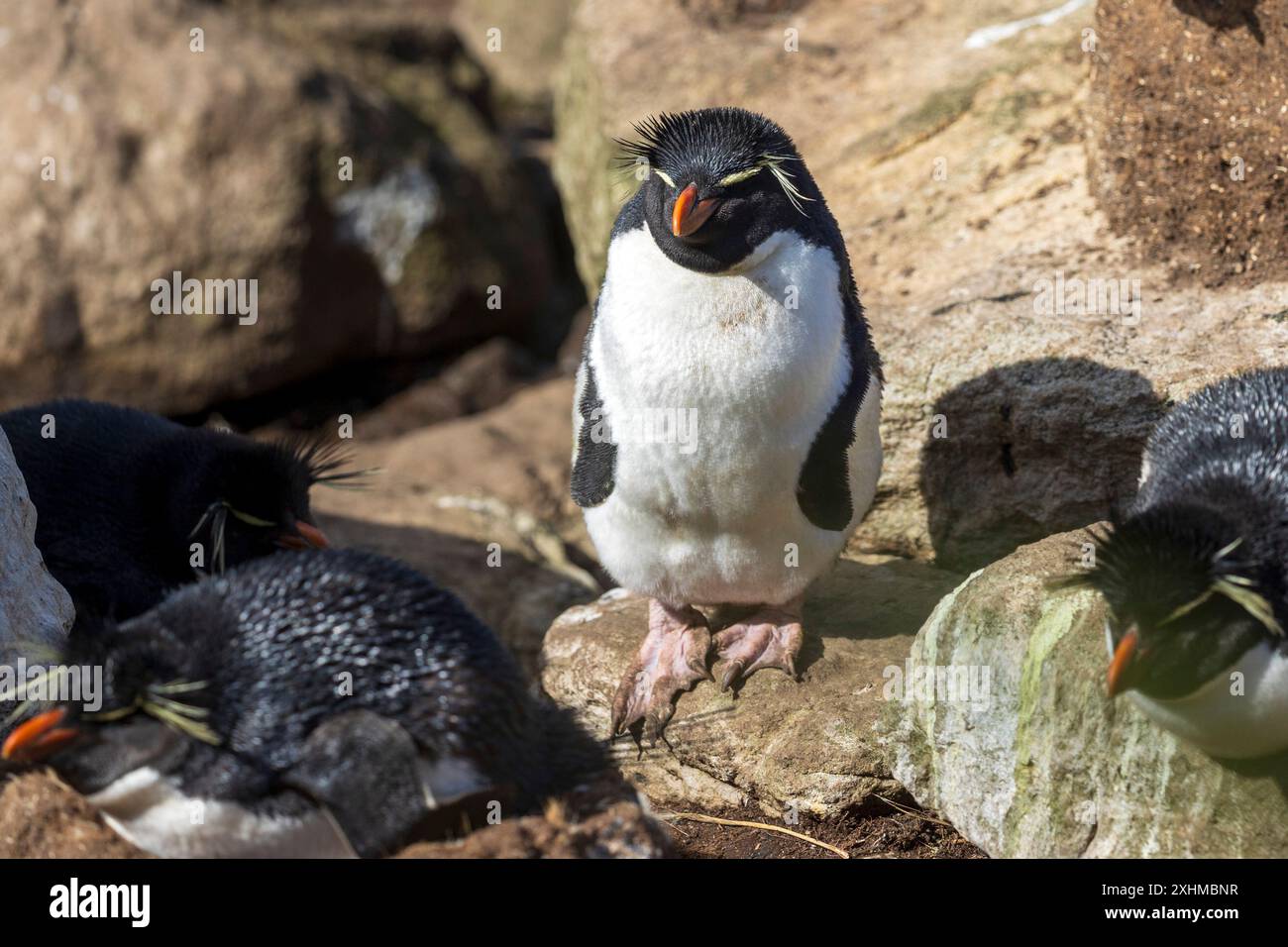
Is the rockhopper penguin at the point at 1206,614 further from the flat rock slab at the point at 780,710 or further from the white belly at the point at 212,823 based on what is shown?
the white belly at the point at 212,823

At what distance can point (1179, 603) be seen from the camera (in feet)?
11.0

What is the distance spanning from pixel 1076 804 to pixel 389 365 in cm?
708

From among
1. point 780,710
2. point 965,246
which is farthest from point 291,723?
point 965,246

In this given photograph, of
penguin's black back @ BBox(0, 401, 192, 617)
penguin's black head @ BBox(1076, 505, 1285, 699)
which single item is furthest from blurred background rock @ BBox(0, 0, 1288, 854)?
penguin's black back @ BBox(0, 401, 192, 617)

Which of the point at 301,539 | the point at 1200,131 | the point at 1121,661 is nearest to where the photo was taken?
the point at 1121,661

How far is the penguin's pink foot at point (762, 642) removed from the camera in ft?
15.7

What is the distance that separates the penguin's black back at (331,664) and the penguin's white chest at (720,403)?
0.94 m

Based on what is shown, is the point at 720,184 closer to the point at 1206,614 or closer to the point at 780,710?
the point at 780,710

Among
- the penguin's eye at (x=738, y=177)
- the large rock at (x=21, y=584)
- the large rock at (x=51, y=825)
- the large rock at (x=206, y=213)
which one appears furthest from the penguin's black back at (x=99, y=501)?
the large rock at (x=206, y=213)

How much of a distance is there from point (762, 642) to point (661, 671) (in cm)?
34
